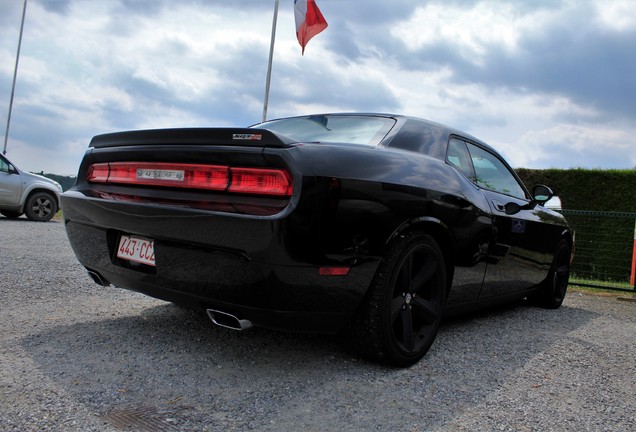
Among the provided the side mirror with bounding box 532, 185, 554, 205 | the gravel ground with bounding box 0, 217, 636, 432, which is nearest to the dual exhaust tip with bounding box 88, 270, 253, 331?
the gravel ground with bounding box 0, 217, 636, 432

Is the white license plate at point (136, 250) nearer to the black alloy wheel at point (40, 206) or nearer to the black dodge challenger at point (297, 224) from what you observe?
the black dodge challenger at point (297, 224)

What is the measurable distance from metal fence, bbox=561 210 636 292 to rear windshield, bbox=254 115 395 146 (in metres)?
7.81

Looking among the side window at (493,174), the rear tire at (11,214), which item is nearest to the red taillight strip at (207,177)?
the side window at (493,174)

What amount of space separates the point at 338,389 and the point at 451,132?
1.96m

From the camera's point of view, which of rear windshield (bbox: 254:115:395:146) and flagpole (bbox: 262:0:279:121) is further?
flagpole (bbox: 262:0:279:121)

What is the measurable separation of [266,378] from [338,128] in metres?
1.48

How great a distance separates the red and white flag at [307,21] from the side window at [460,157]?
422 inches

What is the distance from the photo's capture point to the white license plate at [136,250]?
102 inches

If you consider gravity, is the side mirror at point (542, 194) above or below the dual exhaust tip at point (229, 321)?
above

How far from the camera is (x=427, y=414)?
2.27m

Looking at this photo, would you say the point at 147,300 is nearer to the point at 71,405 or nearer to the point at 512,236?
the point at 71,405

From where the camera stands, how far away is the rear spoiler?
2.37 metres

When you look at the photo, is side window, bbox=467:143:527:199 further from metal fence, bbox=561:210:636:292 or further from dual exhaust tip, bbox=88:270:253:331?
metal fence, bbox=561:210:636:292

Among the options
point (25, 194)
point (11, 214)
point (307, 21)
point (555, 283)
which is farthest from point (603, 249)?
point (11, 214)
